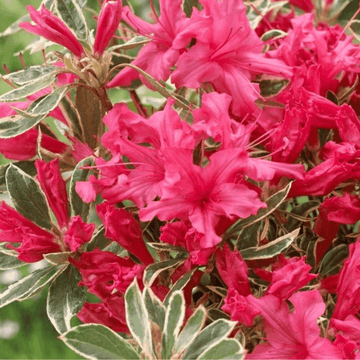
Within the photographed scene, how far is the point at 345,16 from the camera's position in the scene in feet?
4.59

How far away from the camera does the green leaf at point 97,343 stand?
1.87ft

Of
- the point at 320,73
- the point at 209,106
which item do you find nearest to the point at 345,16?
the point at 320,73

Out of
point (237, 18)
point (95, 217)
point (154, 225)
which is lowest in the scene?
point (95, 217)

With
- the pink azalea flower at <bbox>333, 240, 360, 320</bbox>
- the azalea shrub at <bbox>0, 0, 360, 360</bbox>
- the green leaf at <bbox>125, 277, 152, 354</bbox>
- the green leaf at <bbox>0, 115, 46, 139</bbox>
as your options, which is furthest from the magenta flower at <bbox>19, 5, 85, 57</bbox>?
the pink azalea flower at <bbox>333, 240, 360, 320</bbox>

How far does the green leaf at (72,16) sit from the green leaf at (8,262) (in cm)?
34

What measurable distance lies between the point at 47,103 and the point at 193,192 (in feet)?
0.76

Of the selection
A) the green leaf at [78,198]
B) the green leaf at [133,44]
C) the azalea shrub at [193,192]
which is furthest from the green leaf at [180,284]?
the green leaf at [133,44]

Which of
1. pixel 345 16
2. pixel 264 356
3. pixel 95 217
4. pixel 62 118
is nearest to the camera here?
pixel 264 356

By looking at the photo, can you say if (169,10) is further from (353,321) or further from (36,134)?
(353,321)

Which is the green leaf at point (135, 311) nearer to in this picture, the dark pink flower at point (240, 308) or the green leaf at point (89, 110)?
the dark pink flower at point (240, 308)

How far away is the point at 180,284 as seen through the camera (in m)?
0.67

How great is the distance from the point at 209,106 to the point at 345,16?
872 mm

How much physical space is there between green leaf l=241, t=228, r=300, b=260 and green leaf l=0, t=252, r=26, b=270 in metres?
0.34

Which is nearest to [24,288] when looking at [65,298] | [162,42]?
[65,298]
